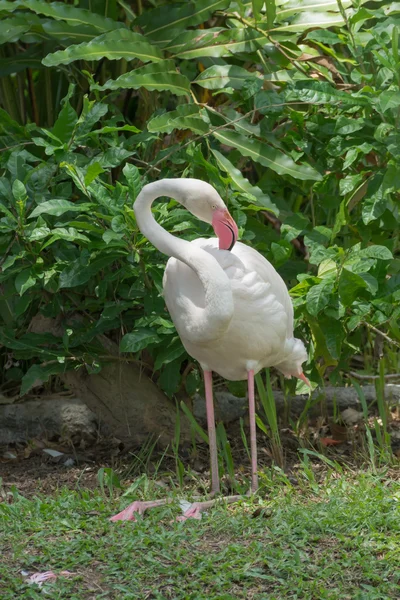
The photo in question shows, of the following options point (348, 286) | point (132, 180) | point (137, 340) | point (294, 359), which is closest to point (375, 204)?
point (348, 286)

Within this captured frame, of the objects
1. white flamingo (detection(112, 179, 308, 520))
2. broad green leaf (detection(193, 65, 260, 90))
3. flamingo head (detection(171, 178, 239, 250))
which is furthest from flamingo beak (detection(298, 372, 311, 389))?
broad green leaf (detection(193, 65, 260, 90))

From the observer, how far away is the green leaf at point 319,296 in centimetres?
450

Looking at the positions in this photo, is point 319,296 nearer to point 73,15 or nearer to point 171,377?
point 171,377

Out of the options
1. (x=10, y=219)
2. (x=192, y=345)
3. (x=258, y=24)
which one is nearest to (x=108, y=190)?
(x=10, y=219)

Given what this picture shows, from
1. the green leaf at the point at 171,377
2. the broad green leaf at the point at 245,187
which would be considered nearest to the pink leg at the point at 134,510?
the green leaf at the point at 171,377

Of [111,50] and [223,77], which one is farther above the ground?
[111,50]

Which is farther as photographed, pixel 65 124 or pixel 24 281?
pixel 65 124

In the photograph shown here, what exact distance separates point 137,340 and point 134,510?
0.92m

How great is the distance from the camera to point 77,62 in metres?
5.66

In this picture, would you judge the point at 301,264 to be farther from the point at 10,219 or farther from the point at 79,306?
the point at 10,219

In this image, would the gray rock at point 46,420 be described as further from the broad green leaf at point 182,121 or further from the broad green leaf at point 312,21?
the broad green leaf at point 312,21

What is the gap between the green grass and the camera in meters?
3.31

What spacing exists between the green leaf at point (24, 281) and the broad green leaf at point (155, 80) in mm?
1064

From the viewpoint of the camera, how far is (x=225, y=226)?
4.08m
